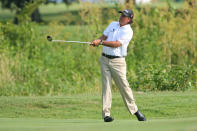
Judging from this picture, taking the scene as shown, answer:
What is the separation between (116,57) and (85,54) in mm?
8163

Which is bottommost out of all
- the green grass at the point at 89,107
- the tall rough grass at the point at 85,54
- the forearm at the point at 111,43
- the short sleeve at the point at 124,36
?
the green grass at the point at 89,107

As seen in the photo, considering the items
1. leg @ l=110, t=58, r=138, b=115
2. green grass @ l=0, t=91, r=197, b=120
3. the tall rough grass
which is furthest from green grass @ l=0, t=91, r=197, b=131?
the tall rough grass

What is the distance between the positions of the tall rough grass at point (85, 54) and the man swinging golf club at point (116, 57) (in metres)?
5.01

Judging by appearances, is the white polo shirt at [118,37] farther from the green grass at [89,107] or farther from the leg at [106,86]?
the green grass at [89,107]

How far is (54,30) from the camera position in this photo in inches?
779

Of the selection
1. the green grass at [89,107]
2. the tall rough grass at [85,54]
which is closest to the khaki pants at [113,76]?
the green grass at [89,107]

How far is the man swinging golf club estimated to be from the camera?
9.94 metres

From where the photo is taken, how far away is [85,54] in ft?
59.5

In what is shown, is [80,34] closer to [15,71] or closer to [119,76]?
[15,71]

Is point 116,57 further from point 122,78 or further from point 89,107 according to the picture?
point 89,107

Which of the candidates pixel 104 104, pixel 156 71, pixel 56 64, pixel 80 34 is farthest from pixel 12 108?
pixel 80 34

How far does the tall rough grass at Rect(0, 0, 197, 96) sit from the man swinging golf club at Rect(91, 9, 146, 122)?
501 cm

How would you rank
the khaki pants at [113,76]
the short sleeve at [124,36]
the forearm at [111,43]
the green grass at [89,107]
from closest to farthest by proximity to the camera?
the forearm at [111,43] → the short sleeve at [124,36] → the khaki pants at [113,76] → the green grass at [89,107]

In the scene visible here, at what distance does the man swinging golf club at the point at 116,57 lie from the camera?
9938 mm
